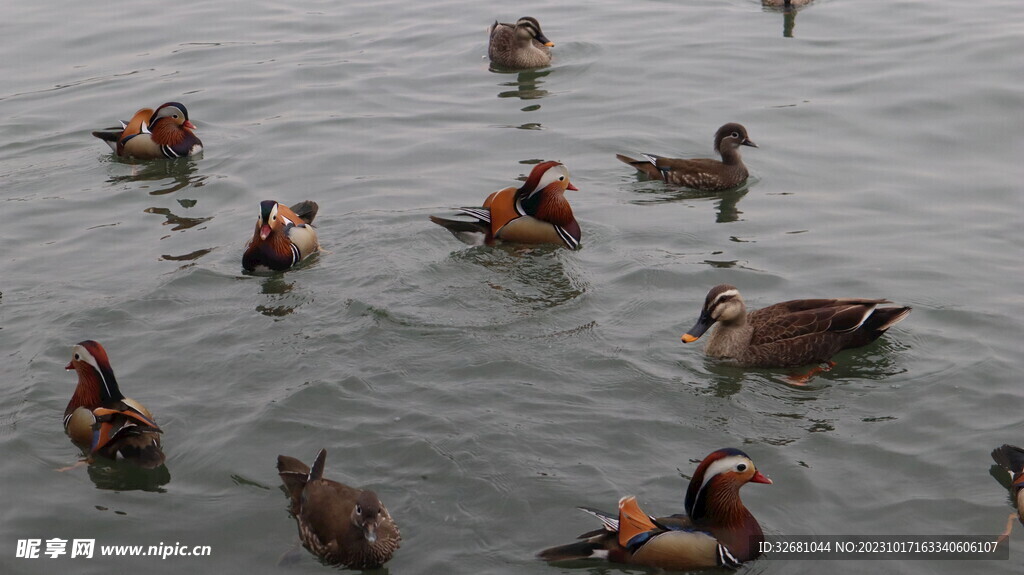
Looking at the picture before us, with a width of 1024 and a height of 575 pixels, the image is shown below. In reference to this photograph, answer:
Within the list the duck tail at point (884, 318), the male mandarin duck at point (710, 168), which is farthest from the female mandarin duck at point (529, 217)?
the duck tail at point (884, 318)

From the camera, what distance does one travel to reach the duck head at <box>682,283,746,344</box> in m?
10.0

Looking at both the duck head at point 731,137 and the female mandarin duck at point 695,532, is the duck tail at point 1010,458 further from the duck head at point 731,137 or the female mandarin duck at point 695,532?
the duck head at point 731,137

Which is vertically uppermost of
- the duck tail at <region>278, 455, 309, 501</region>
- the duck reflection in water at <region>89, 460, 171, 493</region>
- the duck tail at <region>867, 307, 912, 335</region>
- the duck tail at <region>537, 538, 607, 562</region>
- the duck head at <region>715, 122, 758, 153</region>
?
the duck head at <region>715, 122, 758, 153</region>

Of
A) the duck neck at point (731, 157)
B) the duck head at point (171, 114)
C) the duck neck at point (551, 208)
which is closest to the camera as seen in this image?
the duck neck at point (551, 208)

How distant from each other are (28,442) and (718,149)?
362 inches

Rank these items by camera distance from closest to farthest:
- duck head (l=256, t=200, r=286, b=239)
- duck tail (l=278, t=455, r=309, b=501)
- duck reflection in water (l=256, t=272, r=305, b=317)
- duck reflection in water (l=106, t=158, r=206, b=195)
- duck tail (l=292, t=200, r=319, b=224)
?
duck tail (l=278, t=455, r=309, b=501)
duck reflection in water (l=256, t=272, r=305, b=317)
duck head (l=256, t=200, r=286, b=239)
duck tail (l=292, t=200, r=319, b=224)
duck reflection in water (l=106, t=158, r=206, b=195)

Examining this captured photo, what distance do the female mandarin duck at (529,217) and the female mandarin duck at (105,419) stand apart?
4.59 m

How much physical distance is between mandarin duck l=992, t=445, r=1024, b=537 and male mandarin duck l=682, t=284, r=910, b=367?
1957 mm

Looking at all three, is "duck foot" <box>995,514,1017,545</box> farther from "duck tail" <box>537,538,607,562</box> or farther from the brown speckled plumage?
"duck tail" <box>537,538,607,562</box>

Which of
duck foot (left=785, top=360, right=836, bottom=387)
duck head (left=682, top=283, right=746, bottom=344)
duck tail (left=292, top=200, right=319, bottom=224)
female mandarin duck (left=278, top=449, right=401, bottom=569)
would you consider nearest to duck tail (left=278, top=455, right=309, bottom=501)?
female mandarin duck (left=278, top=449, right=401, bottom=569)

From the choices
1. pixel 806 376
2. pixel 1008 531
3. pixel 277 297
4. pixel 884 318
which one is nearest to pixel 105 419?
pixel 277 297

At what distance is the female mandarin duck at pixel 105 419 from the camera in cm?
845

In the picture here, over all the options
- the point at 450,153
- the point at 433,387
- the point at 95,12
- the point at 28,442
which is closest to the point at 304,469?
the point at 433,387

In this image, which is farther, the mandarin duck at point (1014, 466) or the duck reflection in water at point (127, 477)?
the duck reflection in water at point (127, 477)
